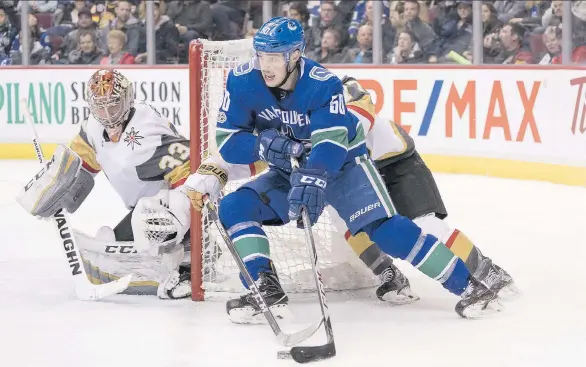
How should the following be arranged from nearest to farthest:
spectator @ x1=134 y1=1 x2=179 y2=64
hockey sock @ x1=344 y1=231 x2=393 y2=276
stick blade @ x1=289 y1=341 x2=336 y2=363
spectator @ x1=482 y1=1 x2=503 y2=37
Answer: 1. stick blade @ x1=289 y1=341 x2=336 y2=363
2. hockey sock @ x1=344 y1=231 x2=393 y2=276
3. spectator @ x1=482 y1=1 x2=503 y2=37
4. spectator @ x1=134 y1=1 x2=179 y2=64

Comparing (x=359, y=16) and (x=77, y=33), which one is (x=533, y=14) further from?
(x=77, y=33)

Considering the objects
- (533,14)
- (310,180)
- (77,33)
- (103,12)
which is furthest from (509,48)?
(310,180)

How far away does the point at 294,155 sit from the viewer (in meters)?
3.38

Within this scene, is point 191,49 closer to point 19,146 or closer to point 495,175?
point 495,175

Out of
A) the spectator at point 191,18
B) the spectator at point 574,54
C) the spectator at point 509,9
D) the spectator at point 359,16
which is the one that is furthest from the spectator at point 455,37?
the spectator at point 191,18

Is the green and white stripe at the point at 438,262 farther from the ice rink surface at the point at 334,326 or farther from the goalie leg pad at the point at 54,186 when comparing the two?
the goalie leg pad at the point at 54,186

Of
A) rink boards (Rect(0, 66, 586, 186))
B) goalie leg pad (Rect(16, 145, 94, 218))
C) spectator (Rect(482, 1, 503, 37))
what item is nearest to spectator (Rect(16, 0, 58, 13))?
rink boards (Rect(0, 66, 586, 186))

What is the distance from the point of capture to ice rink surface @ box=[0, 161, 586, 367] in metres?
3.06

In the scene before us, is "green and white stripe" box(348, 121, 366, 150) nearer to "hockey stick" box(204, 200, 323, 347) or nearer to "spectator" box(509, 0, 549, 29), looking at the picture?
"hockey stick" box(204, 200, 323, 347)

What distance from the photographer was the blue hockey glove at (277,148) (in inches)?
132

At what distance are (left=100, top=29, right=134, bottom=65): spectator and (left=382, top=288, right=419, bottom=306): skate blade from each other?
17.5 feet

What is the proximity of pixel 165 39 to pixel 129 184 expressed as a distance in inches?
187

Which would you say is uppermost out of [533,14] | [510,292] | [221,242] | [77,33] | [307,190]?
[533,14]

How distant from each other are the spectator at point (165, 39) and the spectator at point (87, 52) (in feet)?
1.44
